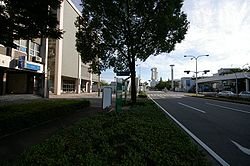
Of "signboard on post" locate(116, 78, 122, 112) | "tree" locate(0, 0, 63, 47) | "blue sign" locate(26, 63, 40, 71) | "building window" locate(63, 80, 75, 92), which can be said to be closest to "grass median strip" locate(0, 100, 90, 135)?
"tree" locate(0, 0, 63, 47)

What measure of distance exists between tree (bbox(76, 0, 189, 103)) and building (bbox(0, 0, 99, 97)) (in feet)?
15.5

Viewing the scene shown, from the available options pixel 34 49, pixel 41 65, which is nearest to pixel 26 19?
pixel 41 65

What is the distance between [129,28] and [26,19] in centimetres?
999

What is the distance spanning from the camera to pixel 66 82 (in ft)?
164

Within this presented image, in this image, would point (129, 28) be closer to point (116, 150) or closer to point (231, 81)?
point (116, 150)

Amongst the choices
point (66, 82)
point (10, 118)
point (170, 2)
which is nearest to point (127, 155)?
point (10, 118)

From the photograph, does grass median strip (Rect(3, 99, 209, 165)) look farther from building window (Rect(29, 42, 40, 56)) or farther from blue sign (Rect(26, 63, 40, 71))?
building window (Rect(29, 42, 40, 56))

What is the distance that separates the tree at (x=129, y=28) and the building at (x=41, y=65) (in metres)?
4.71

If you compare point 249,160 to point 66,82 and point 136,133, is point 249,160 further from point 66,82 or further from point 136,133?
point 66,82

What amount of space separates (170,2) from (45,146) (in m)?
13.7

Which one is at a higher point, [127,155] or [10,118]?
[10,118]

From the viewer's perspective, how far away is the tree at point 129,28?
1594cm

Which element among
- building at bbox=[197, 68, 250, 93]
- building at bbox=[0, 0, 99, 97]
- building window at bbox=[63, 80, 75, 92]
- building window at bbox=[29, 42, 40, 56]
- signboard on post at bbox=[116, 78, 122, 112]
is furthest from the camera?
building at bbox=[197, 68, 250, 93]

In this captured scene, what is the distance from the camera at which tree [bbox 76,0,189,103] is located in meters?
15.9
